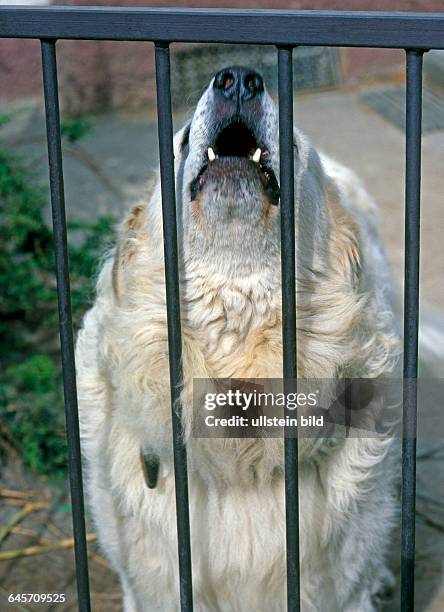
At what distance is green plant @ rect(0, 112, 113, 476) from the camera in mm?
3959

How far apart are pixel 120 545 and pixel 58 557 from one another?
0.83m

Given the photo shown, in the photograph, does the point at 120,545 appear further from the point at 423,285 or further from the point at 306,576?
the point at 423,285

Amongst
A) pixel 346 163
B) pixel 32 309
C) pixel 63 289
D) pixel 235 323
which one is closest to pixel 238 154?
pixel 235 323

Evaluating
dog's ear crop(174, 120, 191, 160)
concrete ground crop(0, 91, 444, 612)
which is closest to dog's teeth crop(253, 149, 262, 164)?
dog's ear crop(174, 120, 191, 160)

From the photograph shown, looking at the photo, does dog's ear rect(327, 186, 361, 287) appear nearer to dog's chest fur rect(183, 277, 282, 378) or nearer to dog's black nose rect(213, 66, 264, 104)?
dog's chest fur rect(183, 277, 282, 378)

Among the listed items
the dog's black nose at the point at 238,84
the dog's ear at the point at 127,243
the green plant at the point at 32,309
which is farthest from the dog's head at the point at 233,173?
the green plant at the point at 32,309

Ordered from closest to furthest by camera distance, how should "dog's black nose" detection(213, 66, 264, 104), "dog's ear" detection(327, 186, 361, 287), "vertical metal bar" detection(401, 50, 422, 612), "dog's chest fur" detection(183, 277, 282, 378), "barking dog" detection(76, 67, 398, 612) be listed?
1. "vertical metal bar" detection(401, 50, 422, 612)
2. "dog's black nose" detection(213, 66, 264, 104)
3. "barking dog" detection(76, 67, 398, 612)
4. "dog's chest fur" detection(183, 277, 282, 378)
5. "dog's ear" detection(327, 186, 361, 287)

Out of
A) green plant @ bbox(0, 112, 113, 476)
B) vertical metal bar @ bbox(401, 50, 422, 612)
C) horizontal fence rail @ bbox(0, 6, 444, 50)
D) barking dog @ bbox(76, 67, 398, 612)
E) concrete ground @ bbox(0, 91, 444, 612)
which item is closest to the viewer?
horizontal fence rail @ bbox(0, 6, 444, 50)

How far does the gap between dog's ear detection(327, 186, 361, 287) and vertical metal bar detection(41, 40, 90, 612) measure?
96 centimetres

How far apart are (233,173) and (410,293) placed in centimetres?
64

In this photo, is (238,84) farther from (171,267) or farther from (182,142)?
(171,267)

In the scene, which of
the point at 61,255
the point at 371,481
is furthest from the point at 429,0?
the point at 61,255

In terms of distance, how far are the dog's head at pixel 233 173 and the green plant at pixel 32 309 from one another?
1.39 m

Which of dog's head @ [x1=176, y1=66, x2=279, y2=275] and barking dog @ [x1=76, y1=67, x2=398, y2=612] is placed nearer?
dog's head @ [x1=176, y1=66, x2=279, y2=275]
